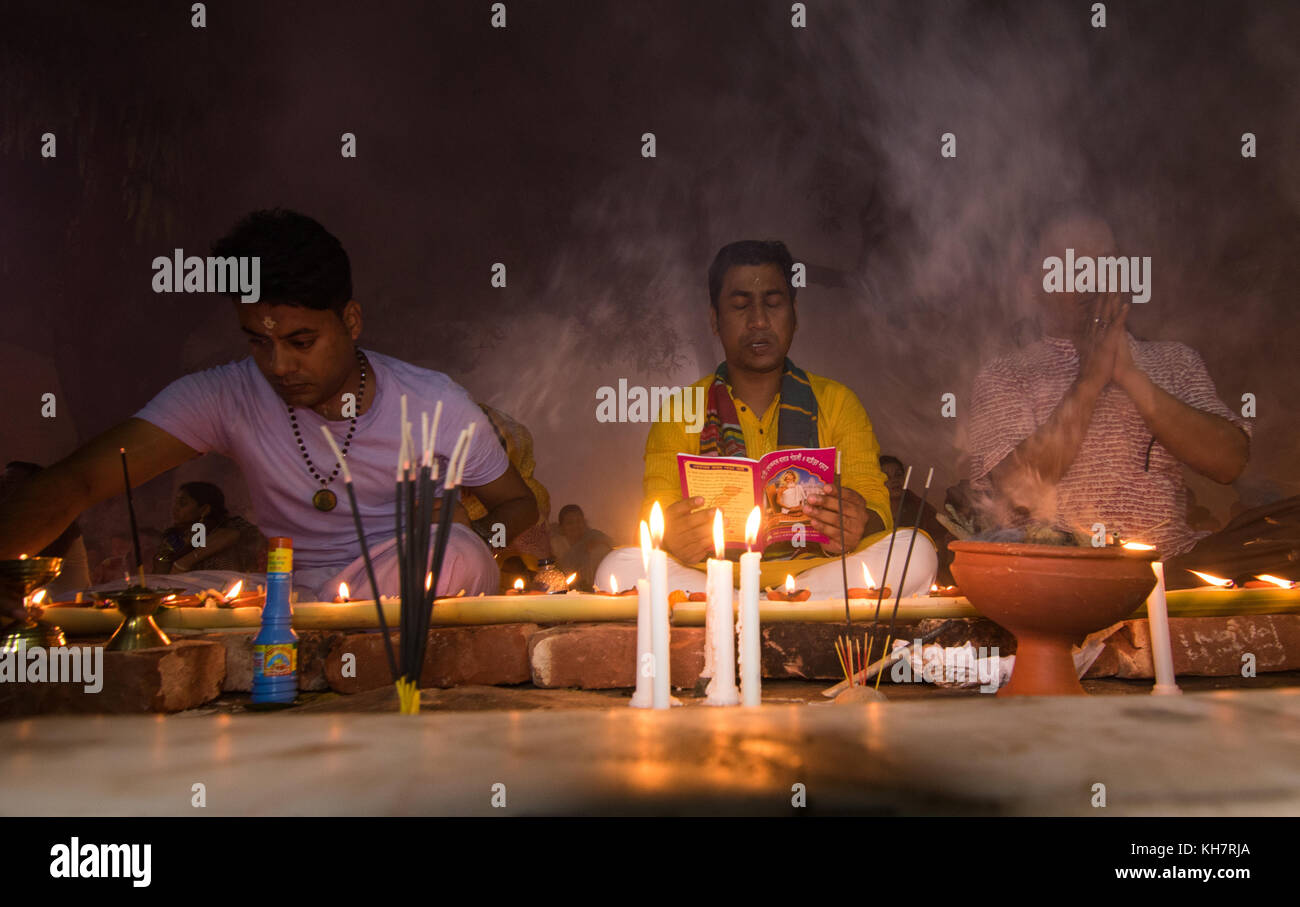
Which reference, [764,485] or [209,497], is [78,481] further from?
[209,497]

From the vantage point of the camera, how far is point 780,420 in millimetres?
3592

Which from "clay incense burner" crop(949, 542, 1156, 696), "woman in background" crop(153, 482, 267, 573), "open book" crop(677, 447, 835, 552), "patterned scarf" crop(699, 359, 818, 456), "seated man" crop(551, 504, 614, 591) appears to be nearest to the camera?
"clay incense burner" crop(949, 542, 1156, 696)

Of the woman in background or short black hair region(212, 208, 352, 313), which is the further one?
the woman in background

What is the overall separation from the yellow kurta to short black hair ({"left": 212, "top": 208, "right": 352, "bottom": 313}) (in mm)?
1368

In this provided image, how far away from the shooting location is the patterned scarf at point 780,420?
3516mm

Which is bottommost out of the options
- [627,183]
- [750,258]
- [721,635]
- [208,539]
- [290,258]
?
[721,635]

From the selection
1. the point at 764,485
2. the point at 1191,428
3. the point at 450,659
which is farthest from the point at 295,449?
the point at 1191,428

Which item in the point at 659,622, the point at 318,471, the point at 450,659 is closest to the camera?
the point at 659,622

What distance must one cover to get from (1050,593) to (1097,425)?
2.16 m

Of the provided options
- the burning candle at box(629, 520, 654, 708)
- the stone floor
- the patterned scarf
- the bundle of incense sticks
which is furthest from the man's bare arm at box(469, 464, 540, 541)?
the stone floor

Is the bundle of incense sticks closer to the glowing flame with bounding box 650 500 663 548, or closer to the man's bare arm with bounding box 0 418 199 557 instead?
the glowing flame with bounding box 650 500 663 548

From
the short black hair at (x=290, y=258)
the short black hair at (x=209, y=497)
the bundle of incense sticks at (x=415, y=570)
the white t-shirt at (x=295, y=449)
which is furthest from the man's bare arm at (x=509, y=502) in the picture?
the short black hair at (x=209, y=497)

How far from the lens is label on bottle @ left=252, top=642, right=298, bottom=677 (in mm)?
1866
